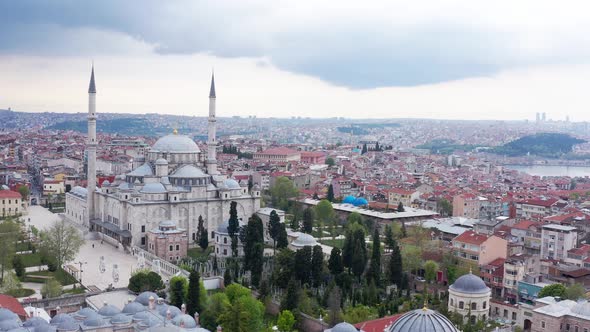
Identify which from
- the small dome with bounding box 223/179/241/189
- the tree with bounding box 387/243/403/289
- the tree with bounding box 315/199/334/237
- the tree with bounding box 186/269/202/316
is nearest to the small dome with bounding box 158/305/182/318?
the tree with bounding box 186/269/202/316

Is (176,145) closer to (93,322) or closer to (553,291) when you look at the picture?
(93,322)

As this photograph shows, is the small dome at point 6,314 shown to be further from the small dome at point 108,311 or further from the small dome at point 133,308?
the small dome at point 133,308

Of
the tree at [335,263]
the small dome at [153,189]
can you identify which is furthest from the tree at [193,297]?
the small dome at [153,189]

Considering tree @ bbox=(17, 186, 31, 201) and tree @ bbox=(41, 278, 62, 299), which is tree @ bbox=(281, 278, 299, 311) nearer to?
tree @ bbox=(41, 278, 62, 299)

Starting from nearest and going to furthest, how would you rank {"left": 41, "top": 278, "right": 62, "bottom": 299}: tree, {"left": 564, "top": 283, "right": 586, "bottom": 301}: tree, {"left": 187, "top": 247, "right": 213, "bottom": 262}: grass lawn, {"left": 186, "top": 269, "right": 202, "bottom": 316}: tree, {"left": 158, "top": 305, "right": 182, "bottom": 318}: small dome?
{"left": 158, "top": 305, "right": 182, "bottom": 318}: small dome, {"left": 186, "top": 269, "right": 202, "bottom": 316}: tree, {"left": 564, "top": 283, "right": 586, "bottom": 301}: tree, {"left": 41, "top": 278, "right": 62, "bottom": 299}: tree, {"left": 187, "top": 247, "right": 213, "bottom": 262}: grass lawn

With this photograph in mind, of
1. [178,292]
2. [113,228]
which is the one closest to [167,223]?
[113,228]

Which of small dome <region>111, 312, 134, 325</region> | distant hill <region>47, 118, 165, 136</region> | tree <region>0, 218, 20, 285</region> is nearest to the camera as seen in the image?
small dome <region>111, 312, 134, 325</region>

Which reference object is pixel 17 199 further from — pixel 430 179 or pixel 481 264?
pixel 430 179
